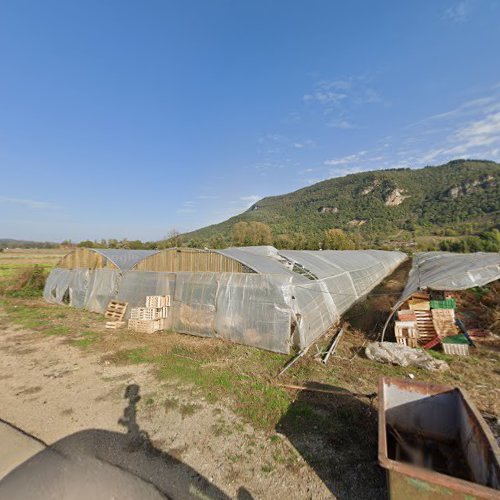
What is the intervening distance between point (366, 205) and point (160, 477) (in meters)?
105

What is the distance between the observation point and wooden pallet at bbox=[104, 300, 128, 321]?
1602 centimetres

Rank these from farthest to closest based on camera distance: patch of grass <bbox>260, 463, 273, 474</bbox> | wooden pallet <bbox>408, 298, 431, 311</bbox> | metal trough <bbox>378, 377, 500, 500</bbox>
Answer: wooden pallet <bbox>408, 298, 431, 311</bbox>, patch of grass <bbox>260, 463, 273, 474</bbox>, metal trough <bbox>378, 377, 500, 500</bbox>

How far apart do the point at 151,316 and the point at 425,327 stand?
40.7 feet

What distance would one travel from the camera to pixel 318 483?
4922mm

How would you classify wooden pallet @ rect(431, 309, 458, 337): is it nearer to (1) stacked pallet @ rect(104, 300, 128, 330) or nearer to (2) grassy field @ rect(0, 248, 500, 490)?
(2) grassy field @ rect(0, 248, 500, 490)

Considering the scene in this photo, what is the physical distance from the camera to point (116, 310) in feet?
53.3

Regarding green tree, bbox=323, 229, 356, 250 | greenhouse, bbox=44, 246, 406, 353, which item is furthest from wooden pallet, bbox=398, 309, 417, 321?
green tree, bbox=323, 229, 356, 250

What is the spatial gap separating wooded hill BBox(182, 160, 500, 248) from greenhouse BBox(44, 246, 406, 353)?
44686 millimetres

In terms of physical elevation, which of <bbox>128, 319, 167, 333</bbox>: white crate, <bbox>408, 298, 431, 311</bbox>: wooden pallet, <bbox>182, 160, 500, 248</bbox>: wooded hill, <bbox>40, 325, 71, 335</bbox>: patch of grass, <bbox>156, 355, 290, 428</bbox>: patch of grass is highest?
<bbox>182, 160, 500, 248</bbox>: wooded hill

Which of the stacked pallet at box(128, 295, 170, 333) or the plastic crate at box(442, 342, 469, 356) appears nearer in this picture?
the plastic crate at box(442, 342, 469, 356)

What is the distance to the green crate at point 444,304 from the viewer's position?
1137 cm

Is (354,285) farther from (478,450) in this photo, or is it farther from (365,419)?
(478,450)

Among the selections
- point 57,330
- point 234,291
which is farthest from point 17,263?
point 234,291

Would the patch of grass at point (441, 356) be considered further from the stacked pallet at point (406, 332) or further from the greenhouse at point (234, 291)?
the greenhouse at point (234, 291)
